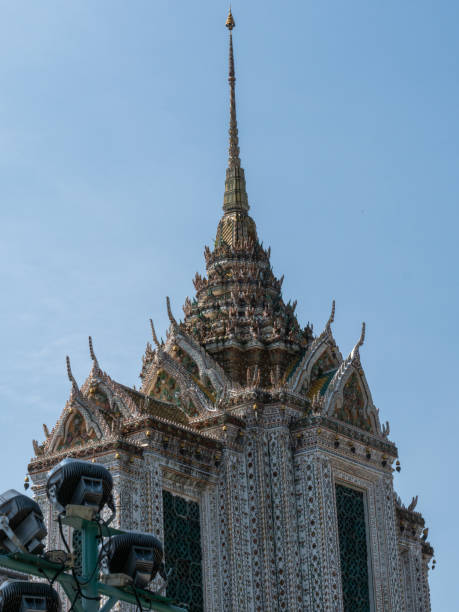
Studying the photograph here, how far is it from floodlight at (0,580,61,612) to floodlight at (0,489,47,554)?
1.10 m

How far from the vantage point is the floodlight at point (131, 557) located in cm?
1778

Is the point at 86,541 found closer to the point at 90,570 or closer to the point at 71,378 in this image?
the point at 90,570

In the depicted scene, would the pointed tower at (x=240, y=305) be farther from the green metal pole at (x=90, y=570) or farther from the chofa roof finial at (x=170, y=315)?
the green metal pole at (x=90, y=570)

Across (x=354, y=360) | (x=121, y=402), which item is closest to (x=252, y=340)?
(x=354, y=360)

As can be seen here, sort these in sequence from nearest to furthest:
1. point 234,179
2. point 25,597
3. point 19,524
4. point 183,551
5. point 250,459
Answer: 1. point 25,597
2. point 19,524
3. point 183,551
4. point 250,459
5. point 234,179

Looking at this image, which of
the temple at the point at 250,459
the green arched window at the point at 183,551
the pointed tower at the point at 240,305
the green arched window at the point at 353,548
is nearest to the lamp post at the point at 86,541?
the temple at the point at 250,459

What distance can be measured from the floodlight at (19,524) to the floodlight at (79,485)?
37cm

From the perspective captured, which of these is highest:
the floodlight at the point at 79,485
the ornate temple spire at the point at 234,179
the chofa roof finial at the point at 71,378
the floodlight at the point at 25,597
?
the ornate temple spire at the point at 234,179

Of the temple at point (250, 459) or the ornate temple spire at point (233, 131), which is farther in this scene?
the ornate temple spire at point (233, 131)

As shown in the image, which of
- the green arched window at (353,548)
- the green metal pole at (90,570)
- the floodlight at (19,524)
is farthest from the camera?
the green arched window at (353,548)

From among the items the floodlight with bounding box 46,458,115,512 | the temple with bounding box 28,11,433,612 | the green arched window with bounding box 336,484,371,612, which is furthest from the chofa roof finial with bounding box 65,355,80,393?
the floodlight with bounding box 46,458,115,512

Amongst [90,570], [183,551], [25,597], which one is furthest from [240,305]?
[25,597]

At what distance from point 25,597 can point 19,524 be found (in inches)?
60.8

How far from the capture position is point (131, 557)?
17797 mm
